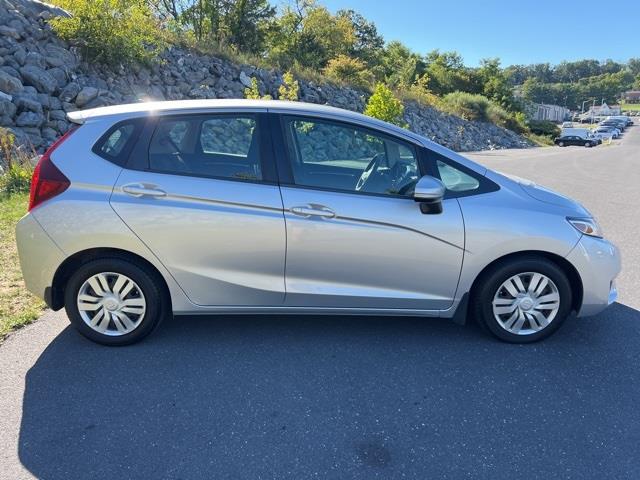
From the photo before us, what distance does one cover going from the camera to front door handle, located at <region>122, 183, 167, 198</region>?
11.2ft

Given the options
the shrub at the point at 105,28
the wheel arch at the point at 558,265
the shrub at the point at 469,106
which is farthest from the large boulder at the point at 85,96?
the shrub at the point at 469,106

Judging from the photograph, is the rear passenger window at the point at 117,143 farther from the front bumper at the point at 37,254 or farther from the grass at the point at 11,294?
the grass at the point at 11,294

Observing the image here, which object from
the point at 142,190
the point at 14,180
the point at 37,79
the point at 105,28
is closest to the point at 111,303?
the point at 142,190

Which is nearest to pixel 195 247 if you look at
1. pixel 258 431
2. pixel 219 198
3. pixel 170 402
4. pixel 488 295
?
pixel 219 198

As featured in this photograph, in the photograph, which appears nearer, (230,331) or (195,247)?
(195,247)

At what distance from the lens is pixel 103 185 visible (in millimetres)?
3414

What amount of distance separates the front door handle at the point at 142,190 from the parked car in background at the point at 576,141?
5402 centimetres

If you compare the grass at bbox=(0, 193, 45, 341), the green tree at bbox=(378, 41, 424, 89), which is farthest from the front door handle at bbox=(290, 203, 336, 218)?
the green tree at bbox=(378, 41, 424, 89)

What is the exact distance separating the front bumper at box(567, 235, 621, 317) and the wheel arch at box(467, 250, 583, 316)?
0.03 m

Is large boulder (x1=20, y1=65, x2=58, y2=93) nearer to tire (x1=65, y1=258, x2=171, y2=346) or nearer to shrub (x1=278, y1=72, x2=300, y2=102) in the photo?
shrub (x1=278, y1=72, x2=300, y2=102)

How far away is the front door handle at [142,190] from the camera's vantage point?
134 inches

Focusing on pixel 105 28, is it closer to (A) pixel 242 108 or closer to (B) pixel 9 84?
(B) pixel 9 84

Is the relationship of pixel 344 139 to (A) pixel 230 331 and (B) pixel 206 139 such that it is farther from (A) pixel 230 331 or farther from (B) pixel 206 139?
(A) pixel 230 331

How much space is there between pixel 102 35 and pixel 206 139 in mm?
13696
